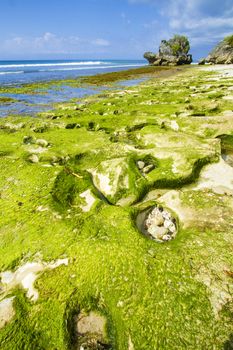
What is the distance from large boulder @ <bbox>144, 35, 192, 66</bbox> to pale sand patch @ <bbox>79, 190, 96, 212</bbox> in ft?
393

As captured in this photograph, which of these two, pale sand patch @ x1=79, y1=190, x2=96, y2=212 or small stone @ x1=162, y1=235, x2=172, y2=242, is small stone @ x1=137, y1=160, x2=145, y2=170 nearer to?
pale sand patch @ x1=79, y1=190, x2=96, y2=212

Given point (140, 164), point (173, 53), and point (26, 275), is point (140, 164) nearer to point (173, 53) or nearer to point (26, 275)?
point (26, 275)

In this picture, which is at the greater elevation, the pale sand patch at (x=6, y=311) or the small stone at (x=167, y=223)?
the pale sand patch at (x=6, y=311)

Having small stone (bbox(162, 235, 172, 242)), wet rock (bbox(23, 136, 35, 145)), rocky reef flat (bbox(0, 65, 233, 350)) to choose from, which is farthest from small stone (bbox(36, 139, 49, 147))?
small stone (bbox(162, 235, 172, 242))

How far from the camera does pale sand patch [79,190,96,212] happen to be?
743 cm

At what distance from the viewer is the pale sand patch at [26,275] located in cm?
522

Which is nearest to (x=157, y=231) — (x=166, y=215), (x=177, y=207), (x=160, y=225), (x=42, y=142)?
(x=160, y=225)

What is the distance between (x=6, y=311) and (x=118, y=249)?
7.80 feet

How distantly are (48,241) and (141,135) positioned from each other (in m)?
8.41

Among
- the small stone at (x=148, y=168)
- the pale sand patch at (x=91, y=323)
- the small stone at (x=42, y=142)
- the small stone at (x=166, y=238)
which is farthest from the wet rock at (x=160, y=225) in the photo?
the small stone at (x=42, y=142)

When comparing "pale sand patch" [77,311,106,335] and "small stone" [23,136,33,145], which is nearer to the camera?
"pale sand patch" [77,311,106,335]

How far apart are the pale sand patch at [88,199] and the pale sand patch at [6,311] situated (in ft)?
10.1

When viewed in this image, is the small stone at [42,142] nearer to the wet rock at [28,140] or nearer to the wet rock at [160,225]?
the wet rock at [28,140]

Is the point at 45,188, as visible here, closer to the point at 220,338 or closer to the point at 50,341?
the point at 50,341
